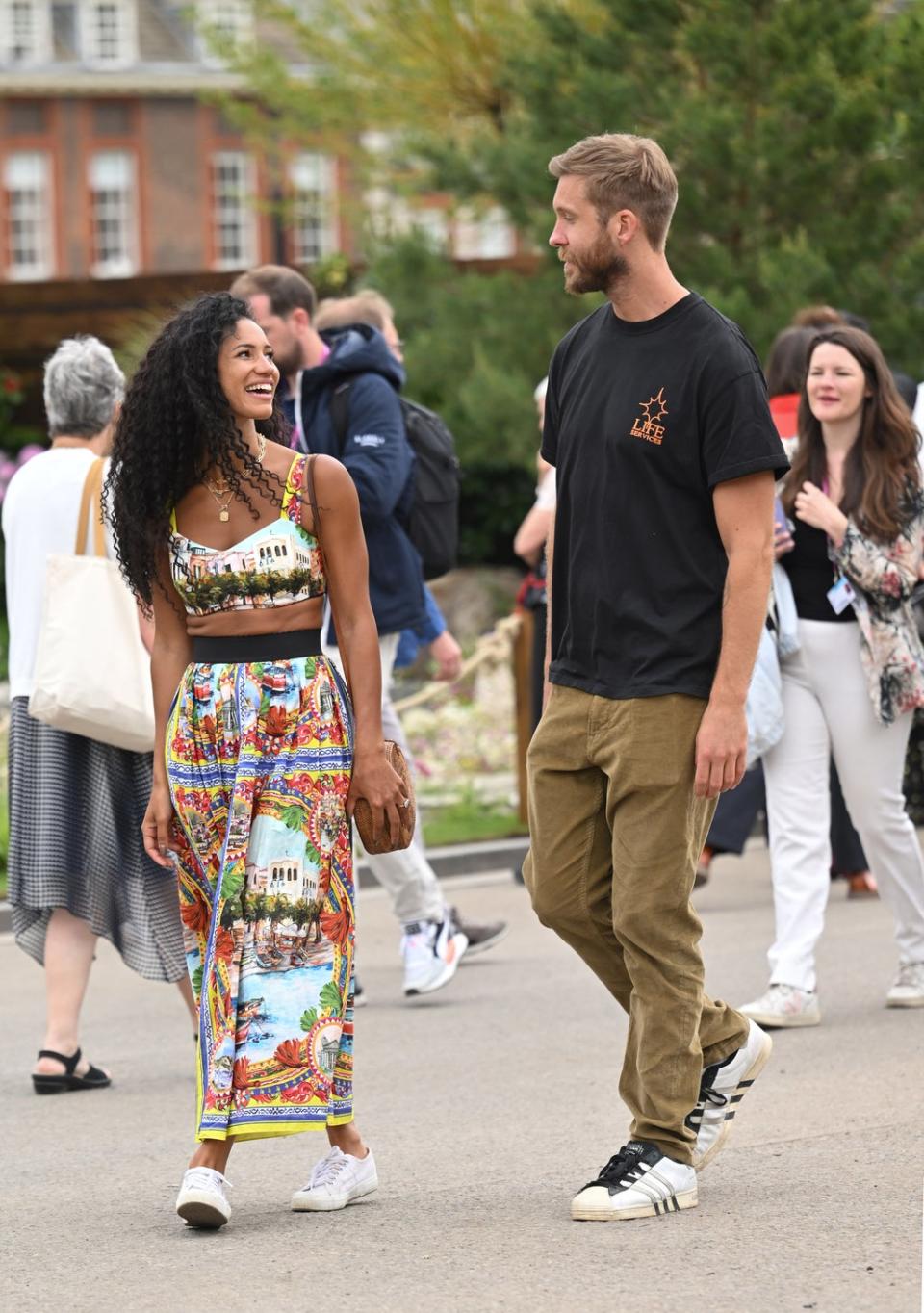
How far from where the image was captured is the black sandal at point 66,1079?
6.22 metres

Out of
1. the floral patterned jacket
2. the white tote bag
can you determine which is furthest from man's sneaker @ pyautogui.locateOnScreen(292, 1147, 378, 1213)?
the floral patterned jacket

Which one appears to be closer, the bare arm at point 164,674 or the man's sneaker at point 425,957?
the bare arm at point 164,674

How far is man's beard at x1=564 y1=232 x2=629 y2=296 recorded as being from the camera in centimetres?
447

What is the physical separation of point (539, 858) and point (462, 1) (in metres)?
16.3

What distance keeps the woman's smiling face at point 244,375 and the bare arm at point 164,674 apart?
0.37 m

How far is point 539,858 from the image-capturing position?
466 centimetres

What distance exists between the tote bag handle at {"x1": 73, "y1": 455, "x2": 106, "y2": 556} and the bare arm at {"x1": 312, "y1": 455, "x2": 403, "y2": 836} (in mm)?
1717

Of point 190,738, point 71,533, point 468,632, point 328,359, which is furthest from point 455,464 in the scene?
point 468,632

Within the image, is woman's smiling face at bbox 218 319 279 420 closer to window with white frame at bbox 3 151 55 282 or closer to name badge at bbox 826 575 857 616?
name badge at bbox 826 575 857 616

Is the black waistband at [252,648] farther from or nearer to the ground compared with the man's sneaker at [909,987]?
farther from the ground

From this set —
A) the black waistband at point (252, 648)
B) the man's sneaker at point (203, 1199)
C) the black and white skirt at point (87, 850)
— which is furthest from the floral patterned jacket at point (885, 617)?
the man's sneaker at point (203, 1199)

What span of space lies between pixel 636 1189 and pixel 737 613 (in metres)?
1.19

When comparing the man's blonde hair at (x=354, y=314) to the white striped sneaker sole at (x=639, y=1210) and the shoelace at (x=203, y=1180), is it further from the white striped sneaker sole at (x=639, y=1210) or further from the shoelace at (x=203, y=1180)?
the white striped sneaker sole at (x=639, y=1210)

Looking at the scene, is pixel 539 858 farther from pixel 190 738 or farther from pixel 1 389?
pixel 1 389
